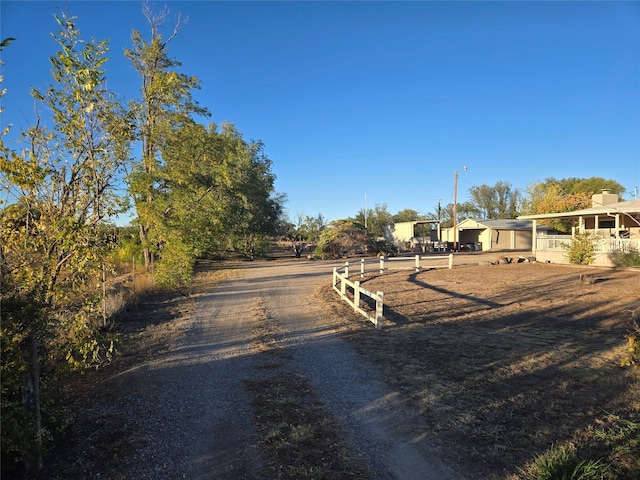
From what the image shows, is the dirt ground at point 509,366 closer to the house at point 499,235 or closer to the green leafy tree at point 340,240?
the green leafy tree at point 340,240

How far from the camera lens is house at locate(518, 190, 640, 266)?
21.5 m

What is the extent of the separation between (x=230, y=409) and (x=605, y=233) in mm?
28152

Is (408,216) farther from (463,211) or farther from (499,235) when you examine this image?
(499,235)

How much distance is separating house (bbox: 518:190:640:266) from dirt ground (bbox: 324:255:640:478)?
8.99 metres

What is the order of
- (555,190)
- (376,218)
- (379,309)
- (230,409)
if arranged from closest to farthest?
(230,409), (379,309), (555,190), (376,218)

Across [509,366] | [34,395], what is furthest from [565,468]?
[34,395]

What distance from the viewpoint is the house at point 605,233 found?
21547mm

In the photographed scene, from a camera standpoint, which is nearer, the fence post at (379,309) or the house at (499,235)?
the fence post at (379,309)

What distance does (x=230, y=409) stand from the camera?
190 inches

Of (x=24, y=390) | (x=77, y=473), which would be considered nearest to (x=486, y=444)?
(x=77, y=473)

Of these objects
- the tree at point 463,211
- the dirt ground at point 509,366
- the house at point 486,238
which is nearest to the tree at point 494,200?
the tree at point 463,211

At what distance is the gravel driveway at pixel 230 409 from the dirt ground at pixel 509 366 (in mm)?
407

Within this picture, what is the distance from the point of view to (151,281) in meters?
15.8

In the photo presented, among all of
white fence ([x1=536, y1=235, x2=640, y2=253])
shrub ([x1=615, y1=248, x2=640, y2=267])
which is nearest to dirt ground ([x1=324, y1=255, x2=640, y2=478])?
shrub ([x1=615, y1=248, x2=640, y2=267])
